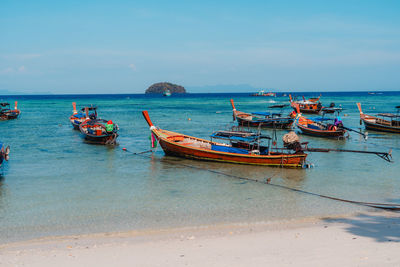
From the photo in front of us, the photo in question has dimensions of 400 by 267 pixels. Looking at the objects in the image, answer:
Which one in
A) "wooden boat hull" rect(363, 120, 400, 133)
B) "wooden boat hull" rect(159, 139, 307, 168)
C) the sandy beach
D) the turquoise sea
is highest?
"wooden boat hull" rect(363, 120, 400, 133)

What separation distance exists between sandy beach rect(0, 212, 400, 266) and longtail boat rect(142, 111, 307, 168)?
307 inches

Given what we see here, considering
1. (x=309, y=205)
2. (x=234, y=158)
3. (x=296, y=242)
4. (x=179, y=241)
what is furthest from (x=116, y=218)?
(x=234, y=158)

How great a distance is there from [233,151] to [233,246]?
11.3m

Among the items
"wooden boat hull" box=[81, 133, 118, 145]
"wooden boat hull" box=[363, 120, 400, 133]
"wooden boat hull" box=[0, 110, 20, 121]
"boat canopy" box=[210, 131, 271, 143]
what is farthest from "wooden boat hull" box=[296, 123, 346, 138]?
"wooden boat hull" box=[0, 110, 20, 121]

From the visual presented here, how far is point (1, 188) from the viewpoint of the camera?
1477 centimetres

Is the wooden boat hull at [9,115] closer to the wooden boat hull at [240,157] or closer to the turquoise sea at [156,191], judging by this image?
the turquoise sea at [156,191]

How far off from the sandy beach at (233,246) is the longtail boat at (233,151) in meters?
7.80

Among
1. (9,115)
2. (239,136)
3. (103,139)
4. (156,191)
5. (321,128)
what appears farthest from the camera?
(9,115)

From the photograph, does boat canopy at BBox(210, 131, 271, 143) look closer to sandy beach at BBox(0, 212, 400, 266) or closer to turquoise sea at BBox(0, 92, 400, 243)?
turquoise sea at BBox(0, 92, 400, 243)

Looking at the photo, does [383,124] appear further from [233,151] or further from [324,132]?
[233,151]

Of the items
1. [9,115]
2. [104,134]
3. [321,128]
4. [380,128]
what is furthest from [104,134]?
[9,115]

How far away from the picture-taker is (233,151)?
19.7m

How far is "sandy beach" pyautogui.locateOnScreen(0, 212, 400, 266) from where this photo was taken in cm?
763

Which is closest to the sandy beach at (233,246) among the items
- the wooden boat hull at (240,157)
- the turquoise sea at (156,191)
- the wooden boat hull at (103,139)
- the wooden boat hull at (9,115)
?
the turquoise sea at (156,191)
